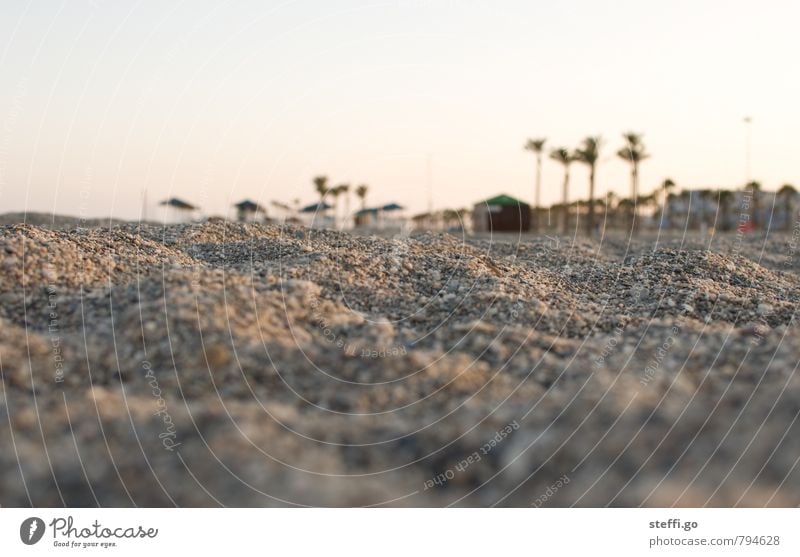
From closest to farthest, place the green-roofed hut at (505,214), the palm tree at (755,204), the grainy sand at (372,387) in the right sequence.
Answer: the grainy sand at (372,387)
the green-roofed hut at (505,214)
the palm tree at (755,204)

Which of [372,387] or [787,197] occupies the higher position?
[787,197]

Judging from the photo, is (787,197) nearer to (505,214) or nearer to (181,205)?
(505,214)

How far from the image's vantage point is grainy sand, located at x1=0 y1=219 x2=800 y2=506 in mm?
5371

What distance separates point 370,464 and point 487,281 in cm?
723

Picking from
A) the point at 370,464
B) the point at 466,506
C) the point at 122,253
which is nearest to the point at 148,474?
the point at 370,464

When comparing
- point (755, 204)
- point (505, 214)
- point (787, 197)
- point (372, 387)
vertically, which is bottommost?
point (372, 387)

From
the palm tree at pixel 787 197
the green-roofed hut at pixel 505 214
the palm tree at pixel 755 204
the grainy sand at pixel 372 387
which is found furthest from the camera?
the palm tree at pixel 787 197

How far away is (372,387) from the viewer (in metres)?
7.46

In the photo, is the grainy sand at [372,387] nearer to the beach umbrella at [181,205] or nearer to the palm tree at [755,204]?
the beach umbrella at [181,205]

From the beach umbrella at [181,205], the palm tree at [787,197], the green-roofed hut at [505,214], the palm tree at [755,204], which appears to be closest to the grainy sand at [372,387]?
the green-roofed hut at [505,214]

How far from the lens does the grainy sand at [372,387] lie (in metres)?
5.37

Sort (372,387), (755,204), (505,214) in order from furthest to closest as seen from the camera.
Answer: (755,204) → (505,214) → (372,387)

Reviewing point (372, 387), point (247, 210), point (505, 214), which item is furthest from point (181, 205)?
point (372, 387)

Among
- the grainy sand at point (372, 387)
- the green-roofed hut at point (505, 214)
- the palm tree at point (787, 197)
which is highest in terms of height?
the palm tree at point (787, 197)
